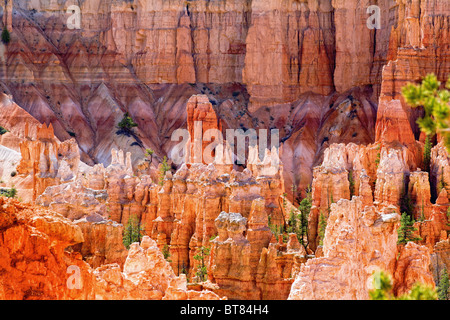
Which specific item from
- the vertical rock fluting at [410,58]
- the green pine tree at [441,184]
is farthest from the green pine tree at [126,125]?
the green pine tree at [441,184]

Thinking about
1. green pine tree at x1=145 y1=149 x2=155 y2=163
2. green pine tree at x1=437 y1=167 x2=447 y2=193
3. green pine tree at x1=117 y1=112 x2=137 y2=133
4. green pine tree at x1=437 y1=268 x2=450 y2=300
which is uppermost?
green pine tree at x1=117 y1=112 x2=137 y2=133

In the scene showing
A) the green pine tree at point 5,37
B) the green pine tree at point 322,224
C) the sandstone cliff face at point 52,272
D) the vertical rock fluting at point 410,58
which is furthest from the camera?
the green pine tree at point 5,37

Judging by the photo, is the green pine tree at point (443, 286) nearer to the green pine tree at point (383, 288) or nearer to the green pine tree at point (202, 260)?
the green pine tree at point (202, 260)

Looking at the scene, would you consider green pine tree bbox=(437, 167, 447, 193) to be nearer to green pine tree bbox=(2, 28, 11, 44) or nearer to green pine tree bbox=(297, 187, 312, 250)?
green pine tree bbox=(297, 187, 312, 250)

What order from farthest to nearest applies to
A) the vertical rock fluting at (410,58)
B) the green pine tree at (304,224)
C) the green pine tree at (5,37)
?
the green pine tree at (5,37) < the vertical rock fluting at (410,58) < the green pine tree at (304,224)

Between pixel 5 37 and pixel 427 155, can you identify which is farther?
pixel 5 37

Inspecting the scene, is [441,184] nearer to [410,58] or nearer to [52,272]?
[410,58]

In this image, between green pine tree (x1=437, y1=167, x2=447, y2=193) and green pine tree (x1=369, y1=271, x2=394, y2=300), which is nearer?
green pine tree (x1=369, y1=271, x2=394, y2=300)

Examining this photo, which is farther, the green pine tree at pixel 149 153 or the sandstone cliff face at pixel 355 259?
the green pine tree at pixel 149 153

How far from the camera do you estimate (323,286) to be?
716 inches

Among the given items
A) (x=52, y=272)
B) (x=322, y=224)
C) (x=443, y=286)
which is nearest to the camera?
(x=52, y=272)

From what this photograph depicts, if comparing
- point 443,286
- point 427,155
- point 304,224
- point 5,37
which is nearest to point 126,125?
point 5,37

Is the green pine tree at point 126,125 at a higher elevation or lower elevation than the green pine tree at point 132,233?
higher

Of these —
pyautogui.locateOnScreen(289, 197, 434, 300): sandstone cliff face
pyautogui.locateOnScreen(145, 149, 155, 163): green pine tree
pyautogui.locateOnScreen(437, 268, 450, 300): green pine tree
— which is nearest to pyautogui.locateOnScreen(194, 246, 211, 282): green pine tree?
pyautogui.locateOnScreen(289, 197, 434, 300): sandstone cliff face
